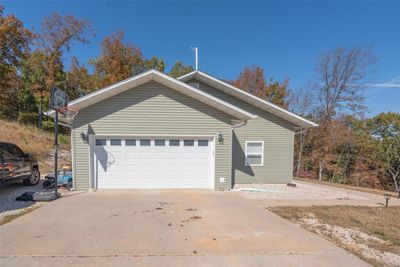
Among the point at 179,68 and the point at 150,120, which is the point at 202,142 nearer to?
the point at 150,120

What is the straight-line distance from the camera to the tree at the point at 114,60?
2206cm

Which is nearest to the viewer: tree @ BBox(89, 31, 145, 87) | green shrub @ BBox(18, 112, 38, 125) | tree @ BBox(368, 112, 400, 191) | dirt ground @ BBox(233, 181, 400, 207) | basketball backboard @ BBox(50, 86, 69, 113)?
basketball backboard @ BBox(50, 86, 69, 113)

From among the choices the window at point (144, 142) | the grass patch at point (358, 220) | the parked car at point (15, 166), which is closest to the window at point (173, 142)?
the window at point (144, 142)

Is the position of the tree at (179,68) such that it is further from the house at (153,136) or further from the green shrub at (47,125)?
the house at (153,136)

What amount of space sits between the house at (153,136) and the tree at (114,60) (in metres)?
14.6

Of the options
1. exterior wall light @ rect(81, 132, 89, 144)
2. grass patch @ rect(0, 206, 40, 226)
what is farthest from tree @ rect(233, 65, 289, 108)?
grass patch @ rect(0, 206, 40, 226)

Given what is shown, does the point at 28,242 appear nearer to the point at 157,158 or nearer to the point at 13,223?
the point at 13,223

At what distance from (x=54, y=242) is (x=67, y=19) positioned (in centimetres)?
2491

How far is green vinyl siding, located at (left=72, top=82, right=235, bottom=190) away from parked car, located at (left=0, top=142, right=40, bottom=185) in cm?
193

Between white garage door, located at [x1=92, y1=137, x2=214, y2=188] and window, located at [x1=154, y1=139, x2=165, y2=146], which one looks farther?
window, located at [x1=154, y1=139, x2=165, y2=146]

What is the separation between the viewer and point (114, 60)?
880 inches

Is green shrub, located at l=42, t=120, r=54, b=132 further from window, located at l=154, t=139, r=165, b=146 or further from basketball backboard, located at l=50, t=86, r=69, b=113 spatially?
window, located at l=154, t=139, r=165, b=146

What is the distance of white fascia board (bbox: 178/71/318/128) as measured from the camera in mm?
10773

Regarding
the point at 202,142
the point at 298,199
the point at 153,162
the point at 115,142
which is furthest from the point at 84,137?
the point at 298,199
